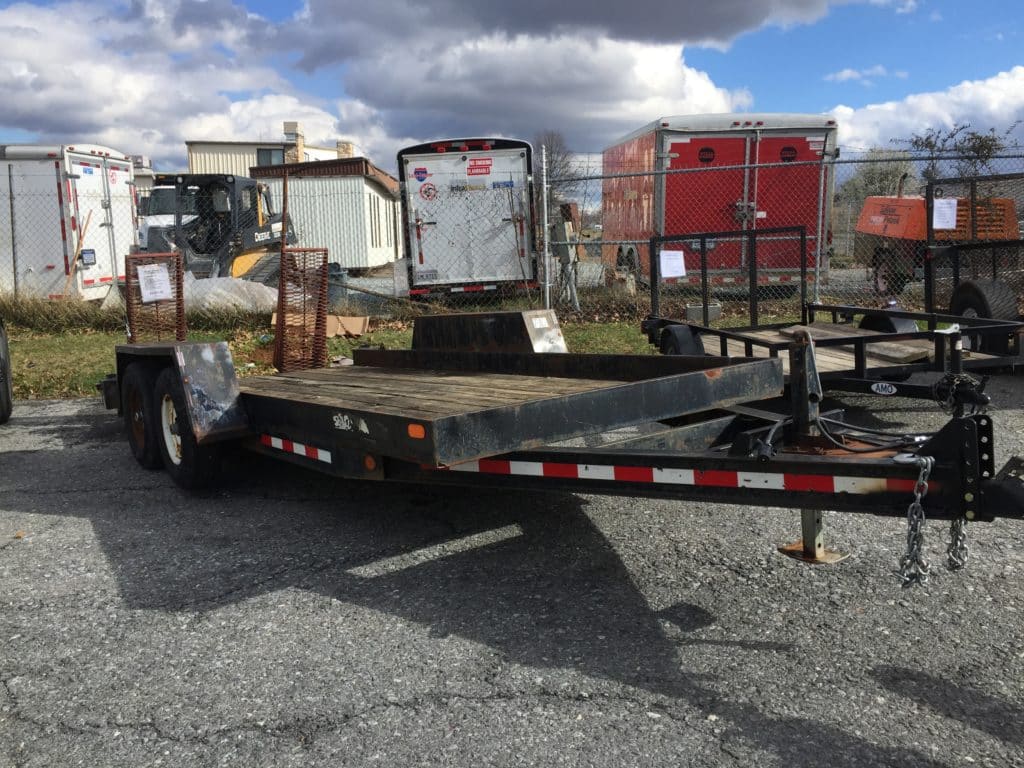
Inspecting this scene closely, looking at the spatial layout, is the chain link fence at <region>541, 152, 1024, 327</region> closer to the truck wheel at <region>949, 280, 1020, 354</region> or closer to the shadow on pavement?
the truck wheel at <region>949, 280, 1020, 354</region>

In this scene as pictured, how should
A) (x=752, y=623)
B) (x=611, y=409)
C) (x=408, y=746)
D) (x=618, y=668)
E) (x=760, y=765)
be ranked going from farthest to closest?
(x=611, y=409) → (x=752, y=623) → (x=618, y=668) → (x=408, y=746) → (x=760, y=765)

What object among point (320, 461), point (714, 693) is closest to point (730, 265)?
point (320, 461)

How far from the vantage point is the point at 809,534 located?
365 cm

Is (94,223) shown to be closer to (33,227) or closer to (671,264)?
(33,227)

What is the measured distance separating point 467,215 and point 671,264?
24.2ft

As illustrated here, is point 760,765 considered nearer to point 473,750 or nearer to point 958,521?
point 473,750

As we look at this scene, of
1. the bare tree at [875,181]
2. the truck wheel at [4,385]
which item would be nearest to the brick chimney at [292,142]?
the bare tree at [875,181]

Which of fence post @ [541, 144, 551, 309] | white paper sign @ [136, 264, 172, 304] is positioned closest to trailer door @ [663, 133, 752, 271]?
fence post @ [541, 144, 551, 309]

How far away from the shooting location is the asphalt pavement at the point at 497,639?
276cm

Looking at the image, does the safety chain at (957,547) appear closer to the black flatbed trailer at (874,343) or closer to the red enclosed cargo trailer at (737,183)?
the black flatbed trailer at (874,343)

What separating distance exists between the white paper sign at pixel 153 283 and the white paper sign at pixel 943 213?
302 inches

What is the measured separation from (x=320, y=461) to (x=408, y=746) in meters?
1.95

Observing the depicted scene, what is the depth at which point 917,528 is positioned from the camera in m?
2.79

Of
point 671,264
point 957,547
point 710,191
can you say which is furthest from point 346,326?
point 957,547
